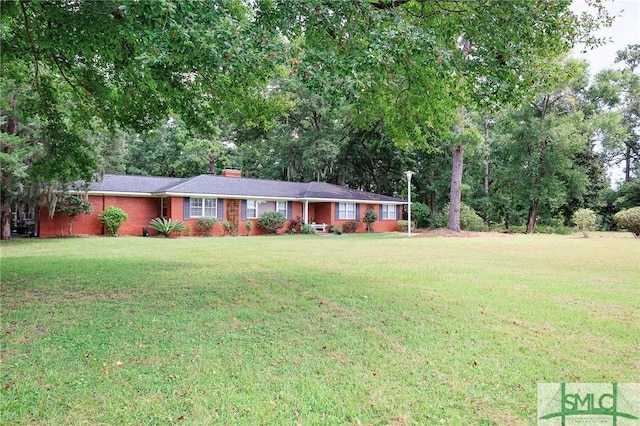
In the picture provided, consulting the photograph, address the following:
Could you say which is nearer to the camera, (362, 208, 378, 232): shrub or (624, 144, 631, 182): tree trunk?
(362, 208, 378, 232): shrub

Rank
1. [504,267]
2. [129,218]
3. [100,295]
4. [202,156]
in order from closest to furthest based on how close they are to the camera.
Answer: [100,295]
[504,267]
[129,218]
[202,156]

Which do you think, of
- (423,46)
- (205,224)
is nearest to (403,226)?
(205,224)

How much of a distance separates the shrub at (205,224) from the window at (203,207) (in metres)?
0.45

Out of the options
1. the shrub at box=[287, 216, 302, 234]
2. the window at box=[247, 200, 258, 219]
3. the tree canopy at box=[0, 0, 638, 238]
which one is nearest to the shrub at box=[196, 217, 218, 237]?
the window at box=[247, 200, 258, 219]

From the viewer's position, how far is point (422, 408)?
308 centimetres

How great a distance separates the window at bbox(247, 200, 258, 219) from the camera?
77.5 feet

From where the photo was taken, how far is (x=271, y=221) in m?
23.5

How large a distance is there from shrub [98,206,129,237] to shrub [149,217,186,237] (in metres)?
1.52

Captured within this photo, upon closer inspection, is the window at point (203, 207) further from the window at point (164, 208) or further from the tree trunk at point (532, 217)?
the tree trunk at point (532, 217)

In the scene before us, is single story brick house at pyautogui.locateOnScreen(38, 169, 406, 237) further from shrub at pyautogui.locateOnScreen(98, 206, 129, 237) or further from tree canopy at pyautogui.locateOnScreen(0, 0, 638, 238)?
tree canopy at pyautogui.locateOnScreen(0, 0, 638, 238)

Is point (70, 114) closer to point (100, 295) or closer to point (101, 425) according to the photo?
point (100, 295)

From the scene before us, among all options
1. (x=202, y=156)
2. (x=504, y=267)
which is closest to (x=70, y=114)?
(x=504, y=267)

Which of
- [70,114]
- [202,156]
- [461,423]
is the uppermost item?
[202,156]

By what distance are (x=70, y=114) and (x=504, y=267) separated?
1109 centimetres
